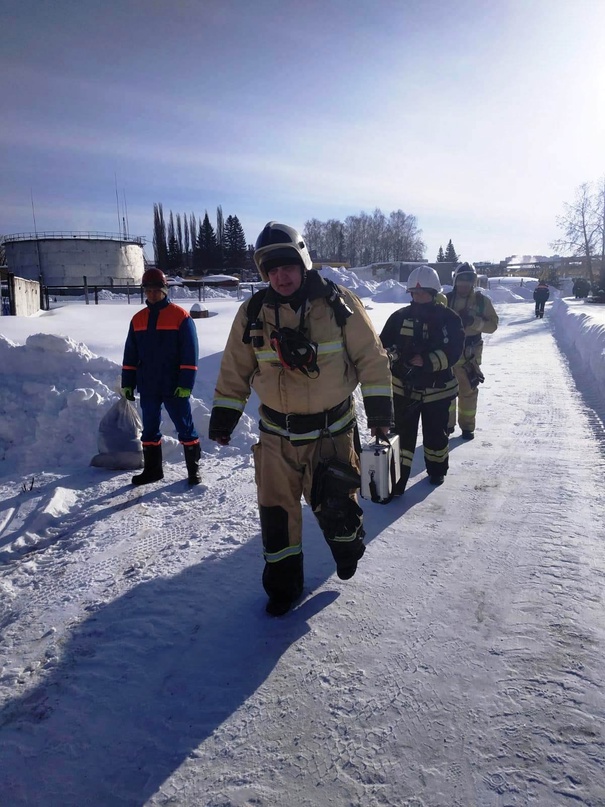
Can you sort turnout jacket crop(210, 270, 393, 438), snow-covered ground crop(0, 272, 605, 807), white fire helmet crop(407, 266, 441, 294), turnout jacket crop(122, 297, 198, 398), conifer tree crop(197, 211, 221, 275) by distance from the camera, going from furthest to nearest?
conifer tree crop(197, 211, 221, 275)
white fire helmet crop(407, 266, 441, 294)
turnout jacket crop(122, 297, 198, 398)
turnout jacket crop(210, 270, 393, 438)
snow-covered ground crop(0, 272, 605, 807)

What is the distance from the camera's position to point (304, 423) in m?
2.76

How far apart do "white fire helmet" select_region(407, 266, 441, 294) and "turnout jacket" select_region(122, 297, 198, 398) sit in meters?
2.10

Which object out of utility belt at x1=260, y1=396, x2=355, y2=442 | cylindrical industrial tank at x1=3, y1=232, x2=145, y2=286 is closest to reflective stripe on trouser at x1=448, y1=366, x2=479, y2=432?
utility belt at x1=260, y1=396, x2=355, y2=442

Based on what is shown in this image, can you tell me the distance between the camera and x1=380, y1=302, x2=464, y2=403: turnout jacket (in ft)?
15.1

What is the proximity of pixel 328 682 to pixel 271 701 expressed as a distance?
28cm

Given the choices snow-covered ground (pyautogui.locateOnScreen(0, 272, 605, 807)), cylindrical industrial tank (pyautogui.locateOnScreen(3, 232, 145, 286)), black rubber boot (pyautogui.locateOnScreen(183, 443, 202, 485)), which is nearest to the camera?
snow-covered ground (pyautogui.locateOnScreen(0, 272, 605, 807))

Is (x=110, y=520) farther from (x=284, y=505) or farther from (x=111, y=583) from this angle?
(x=284, y=505)

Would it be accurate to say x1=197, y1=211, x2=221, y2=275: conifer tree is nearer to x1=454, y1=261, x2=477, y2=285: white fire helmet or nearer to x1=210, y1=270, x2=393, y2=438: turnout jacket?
x1=454, y1=261, x2=477, y2=285: white fire helmet

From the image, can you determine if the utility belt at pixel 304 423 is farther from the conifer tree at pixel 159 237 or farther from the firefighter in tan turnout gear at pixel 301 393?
the conifer tree at pixel 159 237

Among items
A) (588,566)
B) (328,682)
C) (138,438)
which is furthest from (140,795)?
(138,438)

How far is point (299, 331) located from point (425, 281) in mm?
2501

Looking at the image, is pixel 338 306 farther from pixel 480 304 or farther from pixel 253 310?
pixel 480 304

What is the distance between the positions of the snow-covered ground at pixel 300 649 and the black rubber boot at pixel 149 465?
0.65ft

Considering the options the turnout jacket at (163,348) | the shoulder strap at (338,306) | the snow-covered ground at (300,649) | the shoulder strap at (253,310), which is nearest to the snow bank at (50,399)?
the snow-covered ground at (300,649)
